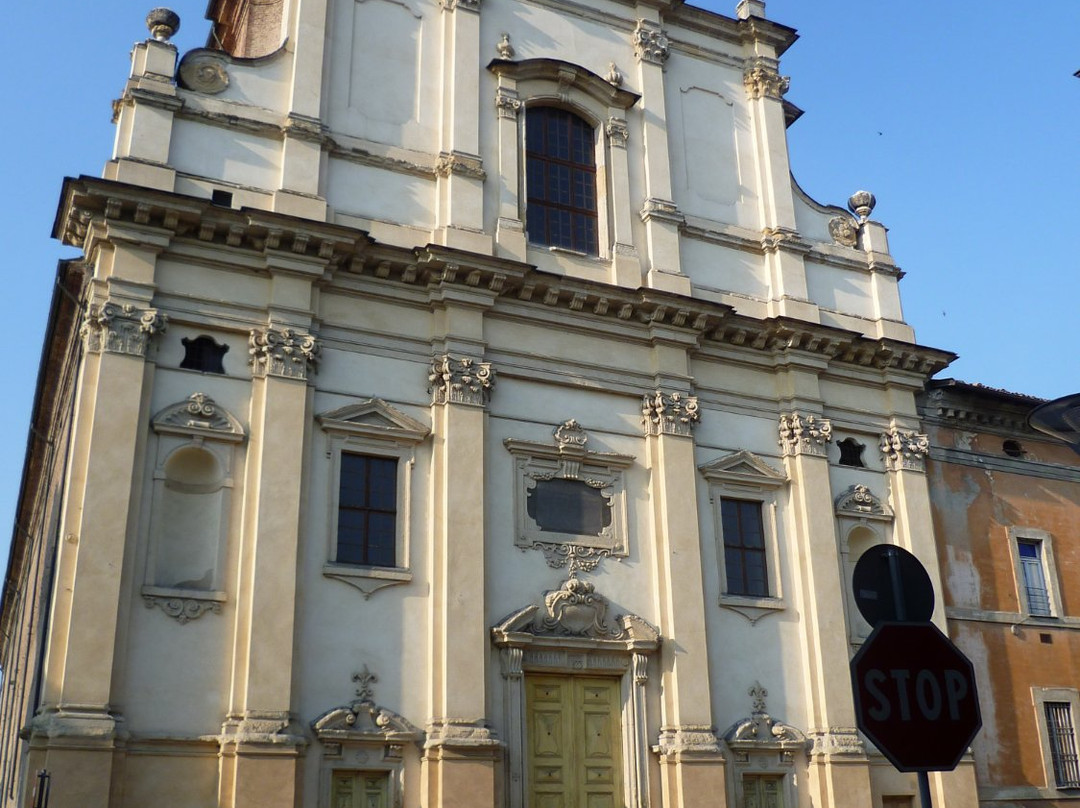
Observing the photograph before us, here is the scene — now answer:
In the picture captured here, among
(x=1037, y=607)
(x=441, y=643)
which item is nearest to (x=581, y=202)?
(x=441, y=643)

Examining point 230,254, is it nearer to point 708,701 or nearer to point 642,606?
point 642,606

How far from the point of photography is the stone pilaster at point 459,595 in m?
15.1

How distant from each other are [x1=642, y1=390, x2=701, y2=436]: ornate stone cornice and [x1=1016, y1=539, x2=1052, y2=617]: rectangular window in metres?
7.60

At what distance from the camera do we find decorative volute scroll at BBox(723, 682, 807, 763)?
1728 centimetres

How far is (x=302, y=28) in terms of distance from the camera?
59.7ft

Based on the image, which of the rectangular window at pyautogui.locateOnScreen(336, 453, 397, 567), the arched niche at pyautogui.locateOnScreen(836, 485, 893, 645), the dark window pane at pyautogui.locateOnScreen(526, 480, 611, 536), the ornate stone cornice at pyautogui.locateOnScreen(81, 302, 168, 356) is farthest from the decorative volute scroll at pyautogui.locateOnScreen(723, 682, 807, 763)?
the ornate stone cornice at pyautogui.locateOnScreen(81, 302, 168, 356)

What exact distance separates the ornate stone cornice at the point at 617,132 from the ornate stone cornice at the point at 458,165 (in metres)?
2.97

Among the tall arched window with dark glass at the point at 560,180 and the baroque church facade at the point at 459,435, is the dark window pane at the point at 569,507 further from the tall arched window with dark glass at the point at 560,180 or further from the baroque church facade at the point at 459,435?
the tall arched window with dark glass at the point at 560,180

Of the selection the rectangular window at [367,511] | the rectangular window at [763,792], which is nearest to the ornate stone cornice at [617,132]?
the rectangular window at [367,511]

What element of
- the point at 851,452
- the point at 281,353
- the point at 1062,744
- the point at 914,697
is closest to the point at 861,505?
the point at 851,452

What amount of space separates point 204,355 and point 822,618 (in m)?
10.8

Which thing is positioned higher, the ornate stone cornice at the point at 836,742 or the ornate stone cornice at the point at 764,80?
the ornate stone cornice at the point at 764,80

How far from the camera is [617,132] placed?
20.2 m

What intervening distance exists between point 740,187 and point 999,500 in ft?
25.9
